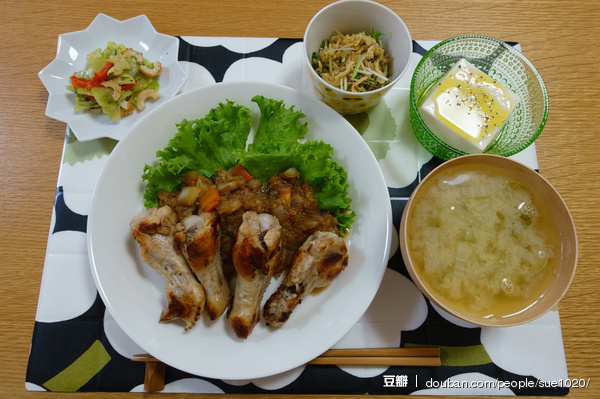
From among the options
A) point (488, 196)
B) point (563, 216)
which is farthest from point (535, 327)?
point (488, 196)

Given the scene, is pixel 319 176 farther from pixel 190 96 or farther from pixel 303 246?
pixel 190 96

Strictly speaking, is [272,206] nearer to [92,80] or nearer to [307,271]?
[307,271]

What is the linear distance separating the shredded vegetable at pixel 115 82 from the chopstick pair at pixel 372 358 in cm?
135

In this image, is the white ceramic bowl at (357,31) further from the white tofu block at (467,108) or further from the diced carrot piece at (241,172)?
the diced carrot piece at (241,172)

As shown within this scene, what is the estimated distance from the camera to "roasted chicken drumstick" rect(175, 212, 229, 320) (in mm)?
1729

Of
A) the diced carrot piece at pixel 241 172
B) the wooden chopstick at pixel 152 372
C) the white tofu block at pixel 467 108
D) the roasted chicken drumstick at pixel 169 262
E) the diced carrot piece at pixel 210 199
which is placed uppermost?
the white tofu block at pixel 467 108

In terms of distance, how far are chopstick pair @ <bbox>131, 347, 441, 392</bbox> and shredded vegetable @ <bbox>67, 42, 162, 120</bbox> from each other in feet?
4.42

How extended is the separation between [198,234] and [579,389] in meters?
2.04

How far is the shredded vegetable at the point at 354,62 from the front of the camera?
2.01 metres

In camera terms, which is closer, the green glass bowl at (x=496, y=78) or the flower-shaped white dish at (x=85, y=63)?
the green glass bowl at (x=496, y=78)

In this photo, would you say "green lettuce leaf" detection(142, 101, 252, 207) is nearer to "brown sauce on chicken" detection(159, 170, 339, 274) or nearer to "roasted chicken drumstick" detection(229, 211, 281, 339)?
"brown sauce on chicken" detection(159, 170, 339, 274)

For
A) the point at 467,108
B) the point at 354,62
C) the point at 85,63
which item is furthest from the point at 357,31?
the point at 85,63

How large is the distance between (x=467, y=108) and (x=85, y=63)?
7.14 ft

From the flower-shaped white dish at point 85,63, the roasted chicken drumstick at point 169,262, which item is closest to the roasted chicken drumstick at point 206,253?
the roasted chicken drumstick at point 169,262
